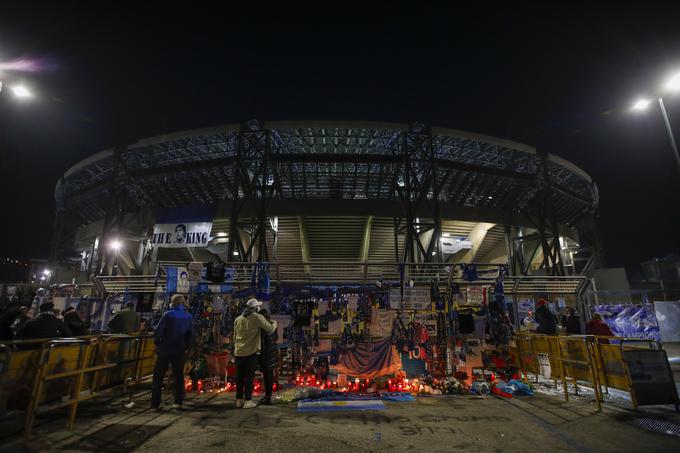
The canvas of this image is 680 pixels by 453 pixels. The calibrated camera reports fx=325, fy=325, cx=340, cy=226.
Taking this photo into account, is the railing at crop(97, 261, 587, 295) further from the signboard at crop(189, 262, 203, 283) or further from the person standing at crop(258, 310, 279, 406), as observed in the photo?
the person standing at crop(258, 310, 279, 406)

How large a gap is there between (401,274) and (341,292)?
159 centimetres

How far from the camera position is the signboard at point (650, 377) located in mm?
5777

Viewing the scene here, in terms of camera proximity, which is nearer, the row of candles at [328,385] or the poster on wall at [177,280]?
the row of candles at [328,385]

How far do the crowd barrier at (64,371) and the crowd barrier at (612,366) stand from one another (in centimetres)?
895

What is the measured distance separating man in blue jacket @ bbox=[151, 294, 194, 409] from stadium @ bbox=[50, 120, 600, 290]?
11665 mm

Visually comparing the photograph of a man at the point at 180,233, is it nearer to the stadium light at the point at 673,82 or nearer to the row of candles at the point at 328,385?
the row of candles at the point at 328,385

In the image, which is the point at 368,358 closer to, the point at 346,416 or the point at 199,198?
the point at 346,416

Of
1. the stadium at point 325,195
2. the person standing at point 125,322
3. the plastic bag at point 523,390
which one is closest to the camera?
the plastic bag at point 523,390

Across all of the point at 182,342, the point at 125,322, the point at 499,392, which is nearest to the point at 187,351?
the point at 182,342

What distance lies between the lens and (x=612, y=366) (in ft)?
20.4

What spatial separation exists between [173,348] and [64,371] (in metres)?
1.64

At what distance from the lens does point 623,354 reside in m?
5.98

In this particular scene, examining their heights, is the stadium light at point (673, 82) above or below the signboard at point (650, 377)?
above

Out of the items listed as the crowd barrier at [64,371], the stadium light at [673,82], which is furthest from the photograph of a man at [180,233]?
the stadium light at [673,82]
